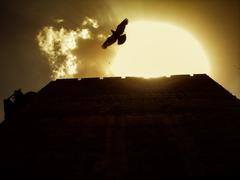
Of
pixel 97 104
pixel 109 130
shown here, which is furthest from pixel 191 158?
pixel 97 104

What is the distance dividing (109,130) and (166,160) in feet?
8.90

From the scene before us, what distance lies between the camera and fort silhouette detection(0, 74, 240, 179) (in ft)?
36.1


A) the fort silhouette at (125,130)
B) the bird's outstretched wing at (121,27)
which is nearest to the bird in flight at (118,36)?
the bird's outstretched wing at (121,27)

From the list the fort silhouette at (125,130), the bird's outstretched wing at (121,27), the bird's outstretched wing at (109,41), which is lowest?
the fort silhouette at (125,130)

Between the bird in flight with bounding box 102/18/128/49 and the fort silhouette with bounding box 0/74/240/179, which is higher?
the bird in flight with bounding box 102/18/128/49

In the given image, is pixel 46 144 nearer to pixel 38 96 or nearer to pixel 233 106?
pixel 38 96

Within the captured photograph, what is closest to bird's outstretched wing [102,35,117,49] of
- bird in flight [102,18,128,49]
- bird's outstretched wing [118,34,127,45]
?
bird in flight [102,18,128,49]

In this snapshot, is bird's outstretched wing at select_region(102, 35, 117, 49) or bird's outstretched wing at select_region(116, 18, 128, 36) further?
bird's outstretched wing at select_region(102, 35, 117, 49)

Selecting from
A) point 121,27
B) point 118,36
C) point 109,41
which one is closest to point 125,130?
point 109,41

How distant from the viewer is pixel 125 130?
12.7 m

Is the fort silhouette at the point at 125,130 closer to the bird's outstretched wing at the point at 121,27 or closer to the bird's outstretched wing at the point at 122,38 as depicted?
the bird's outstretched wing at the point at 122,38

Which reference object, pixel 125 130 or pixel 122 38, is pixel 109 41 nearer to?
pixel 122 38

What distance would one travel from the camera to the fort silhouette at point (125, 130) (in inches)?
433

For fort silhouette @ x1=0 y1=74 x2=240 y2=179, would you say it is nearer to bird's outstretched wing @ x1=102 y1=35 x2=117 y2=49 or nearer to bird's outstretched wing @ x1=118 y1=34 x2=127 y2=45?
bird's outstretched wing @ x1=102 y1=35 x2=117 y2=49
